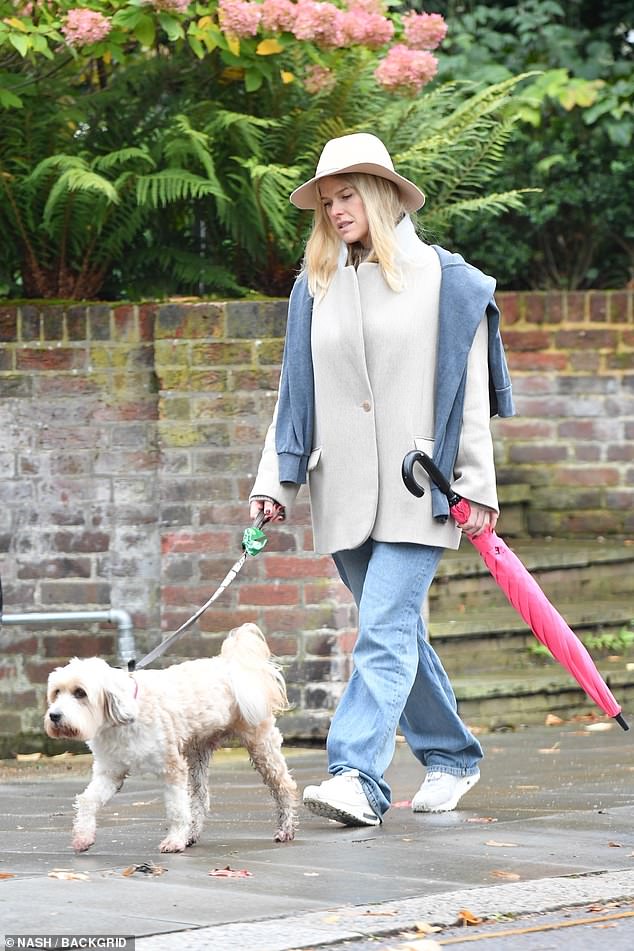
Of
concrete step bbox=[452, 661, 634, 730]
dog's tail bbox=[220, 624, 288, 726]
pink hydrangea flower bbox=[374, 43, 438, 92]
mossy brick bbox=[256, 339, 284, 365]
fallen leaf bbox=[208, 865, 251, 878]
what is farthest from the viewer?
concrete step bbox=[452, 661, 634, 730]

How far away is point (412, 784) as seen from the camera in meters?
6.89

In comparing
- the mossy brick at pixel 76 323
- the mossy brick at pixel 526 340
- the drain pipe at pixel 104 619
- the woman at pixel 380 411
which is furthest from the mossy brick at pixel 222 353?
the mossy brick at pixel 526 340

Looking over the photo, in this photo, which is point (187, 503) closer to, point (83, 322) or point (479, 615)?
point (83, 322)

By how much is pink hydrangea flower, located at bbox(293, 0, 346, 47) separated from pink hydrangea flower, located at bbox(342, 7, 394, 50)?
45 millimetres

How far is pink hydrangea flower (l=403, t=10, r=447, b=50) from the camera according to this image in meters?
8.53

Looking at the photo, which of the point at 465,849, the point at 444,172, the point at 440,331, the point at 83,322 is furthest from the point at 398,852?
the point at 444,172

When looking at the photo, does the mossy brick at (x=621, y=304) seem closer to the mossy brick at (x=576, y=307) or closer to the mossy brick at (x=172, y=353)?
the mossy brick at (x=576, y=307)

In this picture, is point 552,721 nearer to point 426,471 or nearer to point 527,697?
point 527,697

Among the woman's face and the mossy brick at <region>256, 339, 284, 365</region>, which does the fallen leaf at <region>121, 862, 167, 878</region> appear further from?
the mossy brick at <region>256, 339, 284, 365</region>

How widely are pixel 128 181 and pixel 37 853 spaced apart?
3.87 metres

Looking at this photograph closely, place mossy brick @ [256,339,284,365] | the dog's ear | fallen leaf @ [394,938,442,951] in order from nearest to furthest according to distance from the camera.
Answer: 1. fallen leaf @ [394,938,442,951]
2. the dog's ear
3. mossy brick @ [256,339,284,365]

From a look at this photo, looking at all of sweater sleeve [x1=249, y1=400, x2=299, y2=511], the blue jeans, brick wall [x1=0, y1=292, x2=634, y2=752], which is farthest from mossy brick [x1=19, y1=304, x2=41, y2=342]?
the blue jeans

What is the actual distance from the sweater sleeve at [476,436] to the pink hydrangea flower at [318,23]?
2.84m

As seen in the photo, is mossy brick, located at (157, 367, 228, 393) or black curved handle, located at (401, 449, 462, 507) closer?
black curved handle, located at (401, 449, 462, 507)
